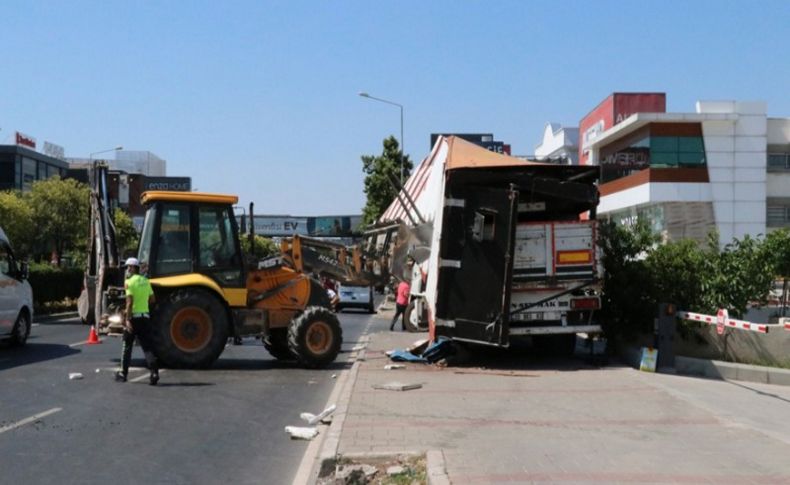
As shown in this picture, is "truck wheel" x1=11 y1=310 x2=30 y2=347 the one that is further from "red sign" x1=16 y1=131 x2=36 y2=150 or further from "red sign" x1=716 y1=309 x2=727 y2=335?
"red sign" x1=16 y1=131 x2=36 y2=150

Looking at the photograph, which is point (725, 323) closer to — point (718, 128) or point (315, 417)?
point (315, 417)

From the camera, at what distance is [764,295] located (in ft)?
51.2

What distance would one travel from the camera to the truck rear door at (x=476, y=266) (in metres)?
13.7

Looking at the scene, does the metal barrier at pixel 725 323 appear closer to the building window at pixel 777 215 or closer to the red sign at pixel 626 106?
the building window at pixel 777 215

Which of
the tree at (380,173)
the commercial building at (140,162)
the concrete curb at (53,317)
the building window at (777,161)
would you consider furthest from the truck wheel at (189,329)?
the commercial building at (140,162)

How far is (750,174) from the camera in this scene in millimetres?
46188

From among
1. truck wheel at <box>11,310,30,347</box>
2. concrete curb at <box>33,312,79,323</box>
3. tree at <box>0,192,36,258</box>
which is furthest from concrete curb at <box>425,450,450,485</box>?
tree at <box>0,192,36,258</box>

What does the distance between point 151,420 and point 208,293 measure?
489 cm

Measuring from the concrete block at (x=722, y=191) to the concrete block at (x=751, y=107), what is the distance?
12.6 ft

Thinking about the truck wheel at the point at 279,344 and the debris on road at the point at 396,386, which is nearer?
the debris on road at the point at 396,386

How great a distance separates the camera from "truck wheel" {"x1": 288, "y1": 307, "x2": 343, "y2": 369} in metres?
14.9

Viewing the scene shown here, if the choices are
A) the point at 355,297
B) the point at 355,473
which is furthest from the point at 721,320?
Result: the point at 355,297

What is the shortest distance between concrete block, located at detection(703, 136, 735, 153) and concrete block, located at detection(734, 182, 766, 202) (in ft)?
6.29

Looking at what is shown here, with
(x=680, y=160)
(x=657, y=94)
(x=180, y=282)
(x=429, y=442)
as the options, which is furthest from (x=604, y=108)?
(x=429, y=442)
